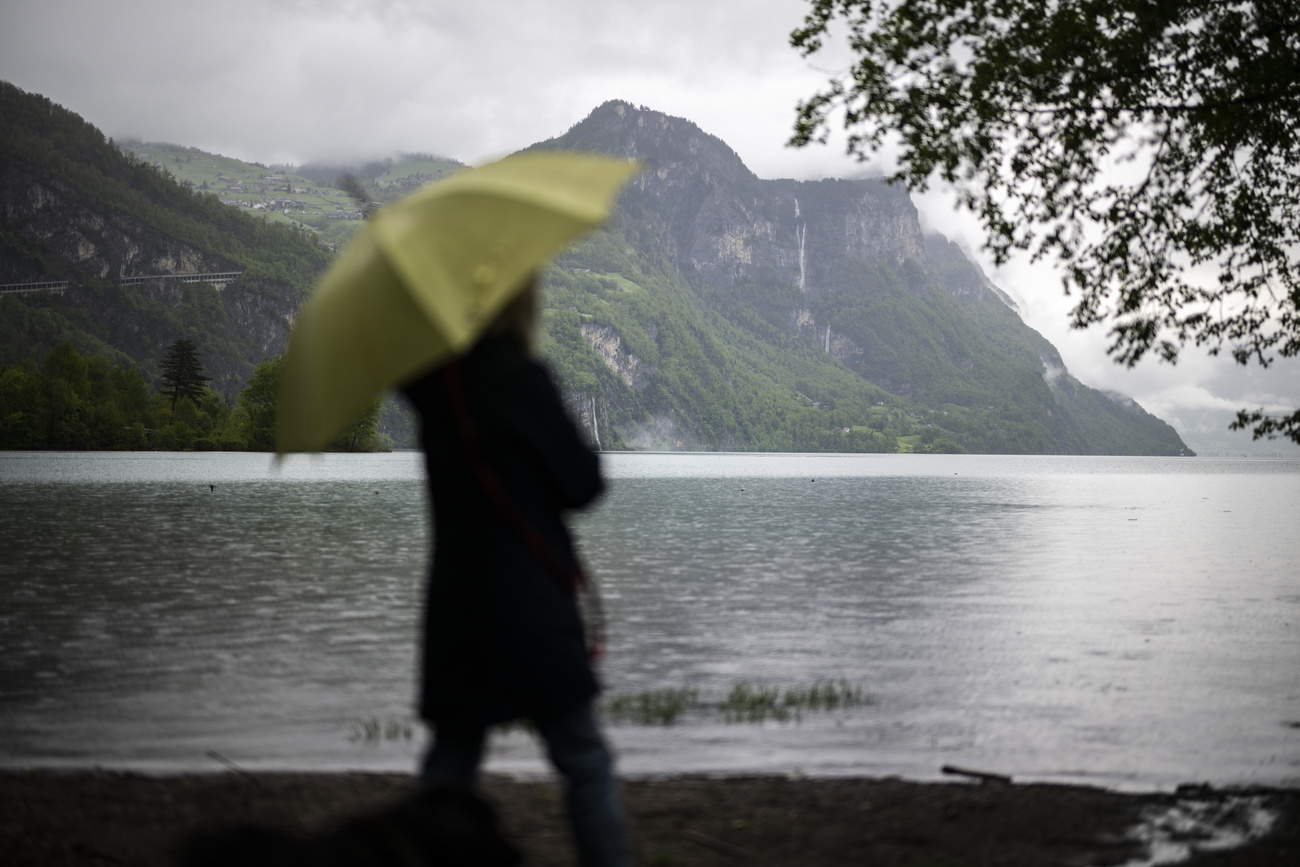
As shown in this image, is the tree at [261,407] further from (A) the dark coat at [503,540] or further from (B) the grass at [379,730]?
(A) the dark coat at [503,540]

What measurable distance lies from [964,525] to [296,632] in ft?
114

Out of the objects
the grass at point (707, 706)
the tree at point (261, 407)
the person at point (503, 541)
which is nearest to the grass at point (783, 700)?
the grass at point (707, 706)

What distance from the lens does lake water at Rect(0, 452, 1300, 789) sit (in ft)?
30.9

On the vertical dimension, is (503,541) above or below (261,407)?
below

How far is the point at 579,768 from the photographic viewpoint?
380cm

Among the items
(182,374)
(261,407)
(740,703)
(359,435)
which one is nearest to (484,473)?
(740,703)

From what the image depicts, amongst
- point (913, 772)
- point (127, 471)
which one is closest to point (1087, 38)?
point (913, 772)

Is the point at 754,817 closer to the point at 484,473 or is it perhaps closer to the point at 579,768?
the point at 579,768

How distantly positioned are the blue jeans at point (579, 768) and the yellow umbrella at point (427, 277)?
4.08 feet

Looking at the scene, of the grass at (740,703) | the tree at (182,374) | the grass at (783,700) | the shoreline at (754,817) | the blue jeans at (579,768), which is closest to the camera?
the blue jeans at (579,768)

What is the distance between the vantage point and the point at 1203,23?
977cm

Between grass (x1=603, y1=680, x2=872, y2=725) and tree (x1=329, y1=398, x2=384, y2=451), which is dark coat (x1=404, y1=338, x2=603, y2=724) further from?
tree (x1=329, y1=398, x2=384, y2=451)

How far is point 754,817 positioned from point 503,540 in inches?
152

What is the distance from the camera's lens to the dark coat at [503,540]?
351 centimetres
